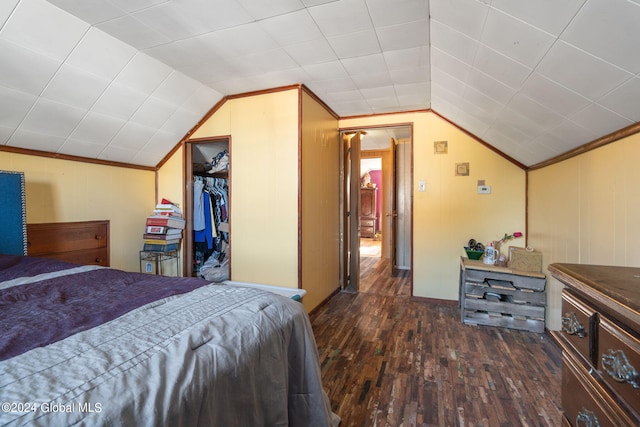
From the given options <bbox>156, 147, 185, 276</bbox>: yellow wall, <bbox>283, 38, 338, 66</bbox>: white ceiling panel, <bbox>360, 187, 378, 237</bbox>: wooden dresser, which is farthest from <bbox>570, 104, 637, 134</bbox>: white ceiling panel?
<bbox>360, 187, 378, 237</bbox>: wooden dresser

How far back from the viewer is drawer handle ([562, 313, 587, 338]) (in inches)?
31.4

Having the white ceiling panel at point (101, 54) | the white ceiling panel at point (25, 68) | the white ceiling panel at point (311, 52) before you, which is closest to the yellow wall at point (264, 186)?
the white ceiling panel at point (311, 52)

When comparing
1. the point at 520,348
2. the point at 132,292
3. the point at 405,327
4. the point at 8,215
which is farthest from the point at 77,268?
the point at 520,348

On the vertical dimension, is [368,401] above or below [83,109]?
below

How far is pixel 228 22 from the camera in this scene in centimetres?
197

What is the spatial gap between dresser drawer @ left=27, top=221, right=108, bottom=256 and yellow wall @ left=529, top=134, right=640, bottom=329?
13.8 ft

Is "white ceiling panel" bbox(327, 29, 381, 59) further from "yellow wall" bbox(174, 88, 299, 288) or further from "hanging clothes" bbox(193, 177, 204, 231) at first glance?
"hanging clothes" bbox(193, 177, 204, 231)

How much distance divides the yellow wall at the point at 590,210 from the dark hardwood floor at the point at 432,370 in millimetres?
680

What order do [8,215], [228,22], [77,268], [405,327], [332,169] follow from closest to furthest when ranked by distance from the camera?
[77,268] → [228,22] → [8,215] → [405,327] → [332,169]

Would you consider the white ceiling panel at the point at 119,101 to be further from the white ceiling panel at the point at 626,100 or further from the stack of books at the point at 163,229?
the white ceiling panel at the point at 626,100

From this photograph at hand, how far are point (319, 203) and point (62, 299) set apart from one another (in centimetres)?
251

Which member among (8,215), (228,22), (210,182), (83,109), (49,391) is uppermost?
(228,22)

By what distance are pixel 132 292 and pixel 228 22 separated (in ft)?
5.72

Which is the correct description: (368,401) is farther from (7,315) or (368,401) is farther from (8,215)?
(8,215)
